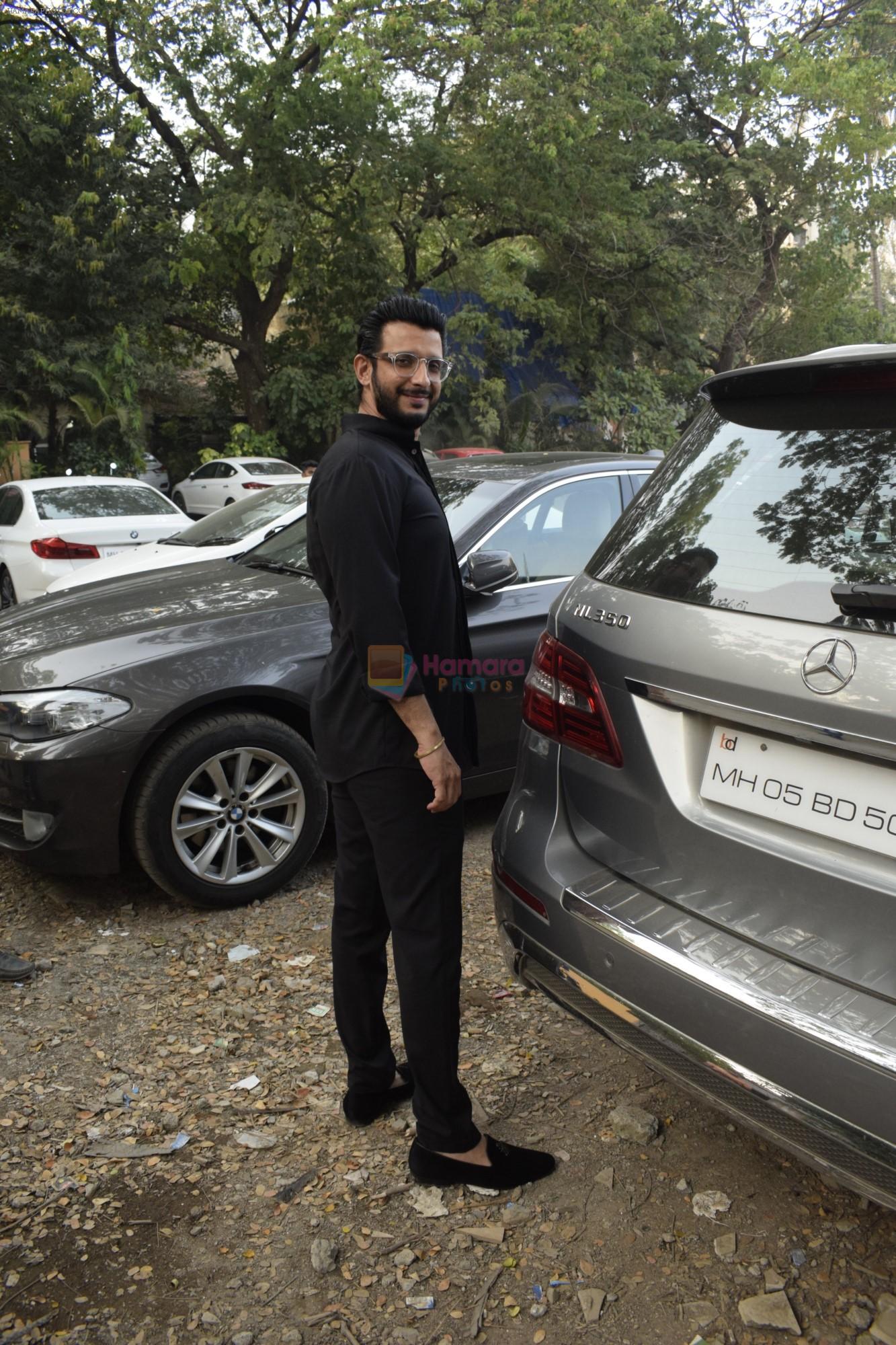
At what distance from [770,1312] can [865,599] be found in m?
1.42

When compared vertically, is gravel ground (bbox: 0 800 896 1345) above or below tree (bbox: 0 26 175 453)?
below

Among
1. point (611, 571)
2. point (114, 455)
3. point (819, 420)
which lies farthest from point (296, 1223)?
point (114, 455)

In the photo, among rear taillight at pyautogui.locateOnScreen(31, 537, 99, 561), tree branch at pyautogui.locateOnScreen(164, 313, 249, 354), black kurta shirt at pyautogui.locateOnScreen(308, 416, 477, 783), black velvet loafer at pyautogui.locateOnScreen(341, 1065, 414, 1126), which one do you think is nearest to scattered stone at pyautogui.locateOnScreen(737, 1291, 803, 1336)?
black velvet loafer at pyautogui.locateOnScreen(341, 1065, 414, 1126)

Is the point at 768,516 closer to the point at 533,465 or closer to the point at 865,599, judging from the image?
the point at 865,599

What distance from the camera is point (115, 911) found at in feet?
13.4

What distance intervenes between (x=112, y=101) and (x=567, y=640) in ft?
64.7

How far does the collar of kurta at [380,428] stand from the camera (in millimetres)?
2279

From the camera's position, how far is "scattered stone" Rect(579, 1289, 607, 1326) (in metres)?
2.13

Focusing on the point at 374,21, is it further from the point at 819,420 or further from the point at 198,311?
the point at 819,420

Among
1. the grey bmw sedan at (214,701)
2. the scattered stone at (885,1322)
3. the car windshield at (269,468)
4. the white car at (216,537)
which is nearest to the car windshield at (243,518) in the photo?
the white car at (216,537)

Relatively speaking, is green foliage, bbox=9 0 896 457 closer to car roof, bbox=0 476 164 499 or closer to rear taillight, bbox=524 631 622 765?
car roof, bbox=0 476 164 499

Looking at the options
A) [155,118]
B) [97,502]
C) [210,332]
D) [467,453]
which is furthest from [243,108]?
[97,502]

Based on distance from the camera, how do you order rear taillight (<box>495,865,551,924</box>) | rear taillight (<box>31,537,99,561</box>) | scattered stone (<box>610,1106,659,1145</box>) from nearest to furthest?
rear taillight (<box>495,865,551,924</box>) → scattered stone (<box>610,1106,659,1145</box>) → rear taillight (<box>31,537,99,561</box>)

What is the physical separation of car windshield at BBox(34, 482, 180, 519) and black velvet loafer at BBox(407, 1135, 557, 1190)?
826 cm
